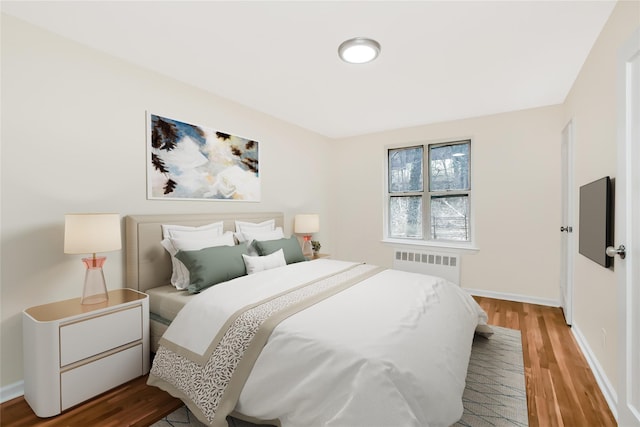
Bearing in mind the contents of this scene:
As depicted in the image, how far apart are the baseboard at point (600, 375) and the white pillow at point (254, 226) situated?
307 cm

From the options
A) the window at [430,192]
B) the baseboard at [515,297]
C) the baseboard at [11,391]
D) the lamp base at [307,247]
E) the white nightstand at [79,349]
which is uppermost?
the window at [430,192]

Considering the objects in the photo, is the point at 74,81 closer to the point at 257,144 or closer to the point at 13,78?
the point at 13,78

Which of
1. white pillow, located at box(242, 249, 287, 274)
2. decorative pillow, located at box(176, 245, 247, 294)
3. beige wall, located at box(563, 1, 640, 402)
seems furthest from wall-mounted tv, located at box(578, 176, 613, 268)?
decorative pillow, located at box(176, 245, 247, 294)

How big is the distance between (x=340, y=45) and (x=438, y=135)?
8.51ft

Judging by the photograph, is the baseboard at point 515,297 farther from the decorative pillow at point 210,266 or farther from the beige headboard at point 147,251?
the beige headboard at point 147,251

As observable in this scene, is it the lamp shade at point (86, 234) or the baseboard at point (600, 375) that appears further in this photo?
the lamp shade at point (86, 234)

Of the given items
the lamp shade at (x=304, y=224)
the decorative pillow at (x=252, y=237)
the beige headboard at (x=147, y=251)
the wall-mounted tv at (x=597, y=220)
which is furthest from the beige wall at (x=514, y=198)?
the beige headboard at (x=147, y=251)

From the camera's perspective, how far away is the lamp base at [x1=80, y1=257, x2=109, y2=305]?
2084 mm

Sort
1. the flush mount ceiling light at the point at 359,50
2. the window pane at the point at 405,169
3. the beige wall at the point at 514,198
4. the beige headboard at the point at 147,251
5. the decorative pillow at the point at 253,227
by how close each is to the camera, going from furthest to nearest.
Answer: the window pane at the point at 405,169 → the beige wall at the point at 514,198 → the decorative pillow at the point at 253,227 → the beige headboard at the point at 147,251 → the flush mount ceiling light at the point at 359,50

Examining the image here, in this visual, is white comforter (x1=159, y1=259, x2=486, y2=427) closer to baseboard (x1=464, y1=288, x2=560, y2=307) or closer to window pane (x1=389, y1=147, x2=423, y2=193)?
baseboard (x1=464, y1=288, x2=560, y2=307)

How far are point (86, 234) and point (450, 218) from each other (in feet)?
13.9

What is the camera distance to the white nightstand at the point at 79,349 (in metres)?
1.78

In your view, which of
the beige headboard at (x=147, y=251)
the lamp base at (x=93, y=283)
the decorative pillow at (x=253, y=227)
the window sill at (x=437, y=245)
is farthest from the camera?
the window sill at (x=437, y=245)

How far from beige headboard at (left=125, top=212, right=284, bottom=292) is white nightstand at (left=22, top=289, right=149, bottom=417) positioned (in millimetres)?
311
